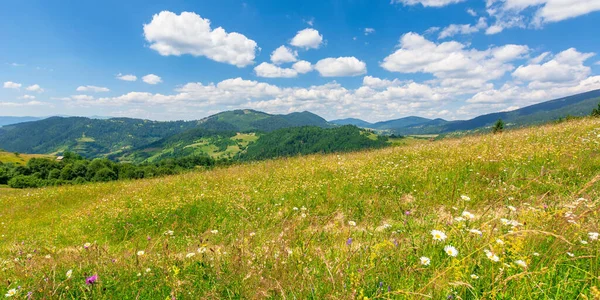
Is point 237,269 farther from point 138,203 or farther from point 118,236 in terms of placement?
point 138,203

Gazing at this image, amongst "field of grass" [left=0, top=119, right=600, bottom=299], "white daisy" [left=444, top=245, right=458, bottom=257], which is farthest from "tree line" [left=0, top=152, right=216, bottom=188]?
"white daisy" [left=444, top=245, right=458, bottom=257]

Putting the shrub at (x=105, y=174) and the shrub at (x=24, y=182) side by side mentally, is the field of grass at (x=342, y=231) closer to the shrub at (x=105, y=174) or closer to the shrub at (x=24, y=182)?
the shrub at (x=105, y=174)

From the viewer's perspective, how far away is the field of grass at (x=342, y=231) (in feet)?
8.13

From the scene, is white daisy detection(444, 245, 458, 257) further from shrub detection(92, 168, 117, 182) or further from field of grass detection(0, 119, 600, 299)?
shrub detection(92, 168, 117, 182)

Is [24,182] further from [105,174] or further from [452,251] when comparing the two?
[452,251]

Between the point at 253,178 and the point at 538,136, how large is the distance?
11.3 metres

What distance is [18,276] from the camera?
3.69 meters

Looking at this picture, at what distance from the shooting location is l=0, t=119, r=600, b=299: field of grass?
8.13ft

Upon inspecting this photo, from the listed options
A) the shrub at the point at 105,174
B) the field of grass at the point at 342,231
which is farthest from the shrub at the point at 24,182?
the field of grass at the point at 342,231

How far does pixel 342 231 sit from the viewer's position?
456cm

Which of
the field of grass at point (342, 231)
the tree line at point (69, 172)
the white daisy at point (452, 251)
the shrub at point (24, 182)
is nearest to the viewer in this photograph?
the white daisy at point (452, 251)

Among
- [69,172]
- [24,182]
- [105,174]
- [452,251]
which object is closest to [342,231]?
[452,251]

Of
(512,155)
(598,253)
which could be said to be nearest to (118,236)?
(598,253)

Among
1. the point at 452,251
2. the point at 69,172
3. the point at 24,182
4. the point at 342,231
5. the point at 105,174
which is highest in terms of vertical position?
the point at 452,251
